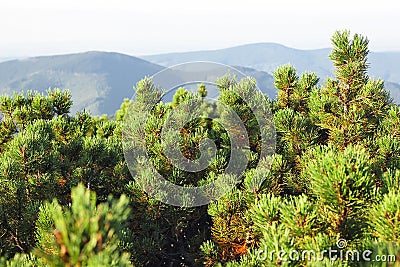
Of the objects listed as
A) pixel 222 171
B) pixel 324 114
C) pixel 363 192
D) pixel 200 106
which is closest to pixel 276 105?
pixel 324 114

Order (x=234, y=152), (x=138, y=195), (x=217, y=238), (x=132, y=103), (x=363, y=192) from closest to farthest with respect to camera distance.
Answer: (x=363, y=192)
(x=217, y=238)
(x=138, y=195)
(x=234, y=152)
(x=132, y=103)

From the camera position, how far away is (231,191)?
12.4 feet

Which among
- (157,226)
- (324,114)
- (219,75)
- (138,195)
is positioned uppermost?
(219,75)

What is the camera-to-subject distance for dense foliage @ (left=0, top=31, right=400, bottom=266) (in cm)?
221

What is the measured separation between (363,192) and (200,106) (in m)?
3.34

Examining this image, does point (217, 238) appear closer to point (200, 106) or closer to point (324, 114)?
point (200, 106)

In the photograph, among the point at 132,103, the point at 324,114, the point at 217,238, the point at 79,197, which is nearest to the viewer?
the point at 79,197

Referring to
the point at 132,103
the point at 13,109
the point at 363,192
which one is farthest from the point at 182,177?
the point at 13,109

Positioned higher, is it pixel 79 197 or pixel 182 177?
pixel 79 197

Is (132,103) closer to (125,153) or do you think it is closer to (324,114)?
(125,153)

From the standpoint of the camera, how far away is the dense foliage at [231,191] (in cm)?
221

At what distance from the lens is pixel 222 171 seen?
4551 millimetres

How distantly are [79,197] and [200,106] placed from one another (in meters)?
3.96

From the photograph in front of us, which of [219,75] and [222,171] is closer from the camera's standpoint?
[222,171]
